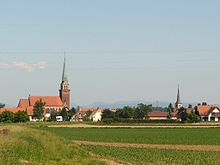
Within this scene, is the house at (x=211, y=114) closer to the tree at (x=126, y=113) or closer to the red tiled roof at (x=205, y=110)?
the red tiled roof at (x=205, y=110)

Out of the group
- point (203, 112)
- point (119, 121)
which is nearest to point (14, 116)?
point (119, 121)

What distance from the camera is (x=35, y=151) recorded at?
107 ft

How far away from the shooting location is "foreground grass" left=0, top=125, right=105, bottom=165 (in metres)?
28.9

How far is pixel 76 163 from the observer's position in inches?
1173

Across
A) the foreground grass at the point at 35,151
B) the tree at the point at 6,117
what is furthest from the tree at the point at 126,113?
the foreground grass at the point at 35,151

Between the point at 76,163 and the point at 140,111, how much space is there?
169579 millimetres

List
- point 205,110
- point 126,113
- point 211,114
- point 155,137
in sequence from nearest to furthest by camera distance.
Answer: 1. point 155,137
2. point 126,113
3. point 211,114
4. point 205,110

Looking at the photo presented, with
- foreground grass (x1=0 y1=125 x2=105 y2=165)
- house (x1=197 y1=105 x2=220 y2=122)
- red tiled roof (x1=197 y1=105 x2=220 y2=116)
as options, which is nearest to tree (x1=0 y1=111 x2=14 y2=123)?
house (x1=197 y1=105 x2=220 y2=122)

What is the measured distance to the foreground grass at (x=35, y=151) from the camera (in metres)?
28.9

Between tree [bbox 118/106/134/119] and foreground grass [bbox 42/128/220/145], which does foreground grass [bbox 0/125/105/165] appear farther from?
tree [bbox 118/106/134/119]

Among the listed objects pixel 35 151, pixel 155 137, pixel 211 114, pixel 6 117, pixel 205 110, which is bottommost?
pixel 155 137

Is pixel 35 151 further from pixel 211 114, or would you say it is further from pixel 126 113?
pixel 211 114

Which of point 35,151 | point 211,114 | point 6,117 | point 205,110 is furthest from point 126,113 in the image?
point 35,151

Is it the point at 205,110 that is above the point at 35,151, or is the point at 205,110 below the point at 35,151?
above
